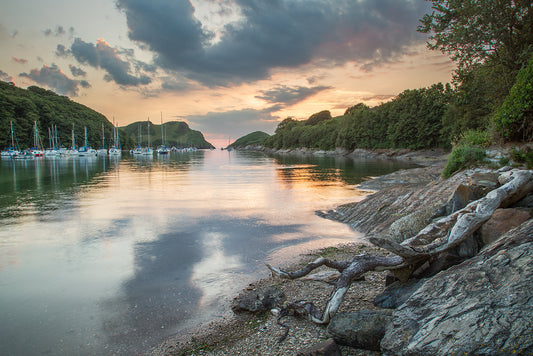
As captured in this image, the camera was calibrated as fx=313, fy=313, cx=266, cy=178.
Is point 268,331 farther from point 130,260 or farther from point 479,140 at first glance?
point 479,140

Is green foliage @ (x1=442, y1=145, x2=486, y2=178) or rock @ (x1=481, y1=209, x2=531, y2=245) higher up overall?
green foliage @ (x1=442, y1=145, x2=486, y2=178)

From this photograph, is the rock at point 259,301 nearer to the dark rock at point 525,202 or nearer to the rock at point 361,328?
the rock at point 361,328

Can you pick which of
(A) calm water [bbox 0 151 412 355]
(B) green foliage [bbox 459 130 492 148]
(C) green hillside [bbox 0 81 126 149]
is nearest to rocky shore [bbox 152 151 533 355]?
(A) calm water [bbox 0 151 412 355]

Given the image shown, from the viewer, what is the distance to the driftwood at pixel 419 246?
6.34 metres

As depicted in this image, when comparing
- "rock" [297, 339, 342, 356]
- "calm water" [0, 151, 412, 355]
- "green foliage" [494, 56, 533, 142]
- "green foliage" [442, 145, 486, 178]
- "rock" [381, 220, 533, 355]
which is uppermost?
"green foliage" [494, 56, 533, 142]

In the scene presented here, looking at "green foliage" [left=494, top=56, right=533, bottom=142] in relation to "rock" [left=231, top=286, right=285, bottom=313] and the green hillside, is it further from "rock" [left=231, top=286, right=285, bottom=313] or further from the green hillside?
the green hillside

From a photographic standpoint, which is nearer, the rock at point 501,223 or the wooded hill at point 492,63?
the rock at point 501,223

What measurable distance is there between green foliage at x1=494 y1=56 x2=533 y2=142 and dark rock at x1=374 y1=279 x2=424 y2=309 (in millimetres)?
13034

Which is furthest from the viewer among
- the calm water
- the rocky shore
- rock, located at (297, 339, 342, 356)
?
the calm water

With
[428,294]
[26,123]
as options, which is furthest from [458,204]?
[26,123]

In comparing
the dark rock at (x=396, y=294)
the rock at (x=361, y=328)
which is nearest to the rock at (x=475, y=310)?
the rock at (x=361, y=328)

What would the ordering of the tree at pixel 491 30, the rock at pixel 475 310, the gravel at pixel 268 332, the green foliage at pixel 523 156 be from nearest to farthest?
the rock at pixel 475 310 → the gravel at pixel 268 332 → the green foliage at pixel 523 156 → the tree at pixel 491 30

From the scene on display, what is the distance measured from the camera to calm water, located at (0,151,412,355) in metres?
7.01

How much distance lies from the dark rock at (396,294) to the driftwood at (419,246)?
391 mm
